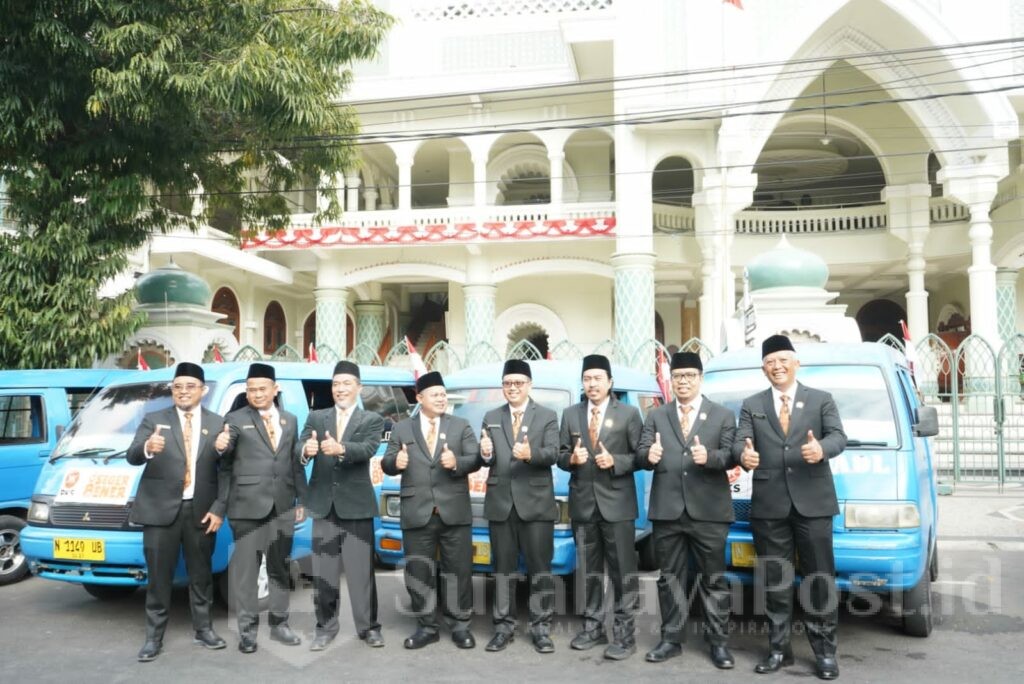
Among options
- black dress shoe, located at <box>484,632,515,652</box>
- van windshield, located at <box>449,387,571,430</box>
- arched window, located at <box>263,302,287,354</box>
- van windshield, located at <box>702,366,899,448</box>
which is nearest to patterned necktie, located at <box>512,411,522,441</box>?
van windshield, located at <box>449,387,571,430</box>

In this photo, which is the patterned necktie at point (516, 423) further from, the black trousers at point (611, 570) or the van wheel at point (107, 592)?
the van wheel at point (107, 592)

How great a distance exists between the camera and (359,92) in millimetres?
20766

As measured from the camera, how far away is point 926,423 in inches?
205

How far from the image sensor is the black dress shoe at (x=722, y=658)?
15.3 feet

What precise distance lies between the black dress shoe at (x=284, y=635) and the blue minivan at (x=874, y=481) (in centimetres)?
278

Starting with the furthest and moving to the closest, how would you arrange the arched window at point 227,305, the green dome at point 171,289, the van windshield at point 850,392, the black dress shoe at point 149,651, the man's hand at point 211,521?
the arched window at point 227,305 → the green dome at point 171,289 → the van windshield at point 850,392 → the man's hand at point 211,521 → the black dress shoe at point 149,651

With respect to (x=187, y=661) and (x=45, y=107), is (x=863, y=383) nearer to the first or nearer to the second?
(x=187, y=661)

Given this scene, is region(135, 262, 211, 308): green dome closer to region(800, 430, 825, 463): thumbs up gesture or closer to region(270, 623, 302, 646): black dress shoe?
region(270, 623, 302, 646): black dress shoe

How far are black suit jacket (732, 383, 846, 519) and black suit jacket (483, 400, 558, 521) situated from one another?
1.15 metres

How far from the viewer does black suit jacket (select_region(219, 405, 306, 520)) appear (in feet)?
16.8

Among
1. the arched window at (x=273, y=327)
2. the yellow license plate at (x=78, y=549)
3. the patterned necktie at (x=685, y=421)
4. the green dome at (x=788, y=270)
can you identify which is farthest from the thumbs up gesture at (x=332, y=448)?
the arched window at (x=273, y=327)

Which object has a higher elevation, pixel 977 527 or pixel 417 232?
pixel 417 232

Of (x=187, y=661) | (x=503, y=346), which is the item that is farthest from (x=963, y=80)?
(x=187, y=661)

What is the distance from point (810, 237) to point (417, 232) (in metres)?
10.5
